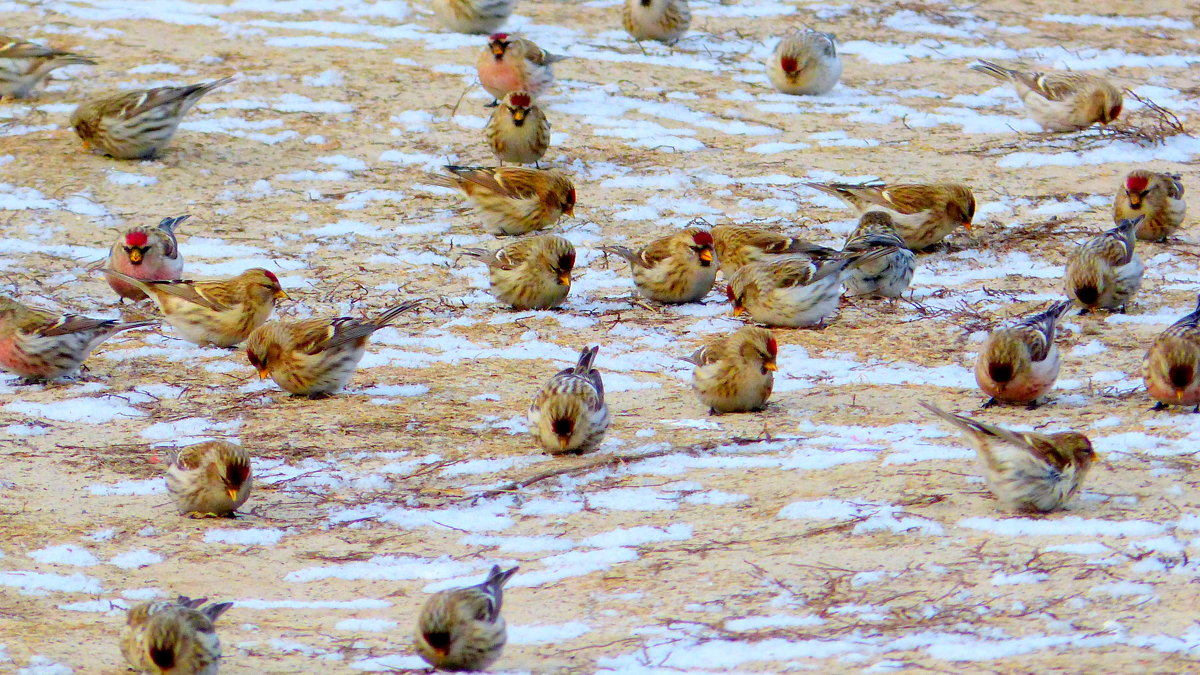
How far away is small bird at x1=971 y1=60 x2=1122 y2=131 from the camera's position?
11953mm

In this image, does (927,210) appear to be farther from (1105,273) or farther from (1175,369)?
(1175,369)

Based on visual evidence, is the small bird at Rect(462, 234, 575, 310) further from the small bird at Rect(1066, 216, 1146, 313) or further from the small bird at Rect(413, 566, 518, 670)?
the small bird at Rect(413, 566, 518, 670)

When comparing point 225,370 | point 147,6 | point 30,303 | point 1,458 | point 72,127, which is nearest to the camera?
point 1,458

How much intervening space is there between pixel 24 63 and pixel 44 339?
18.1 feet

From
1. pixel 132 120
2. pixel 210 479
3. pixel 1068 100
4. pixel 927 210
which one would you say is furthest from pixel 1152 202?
pixel 132 120

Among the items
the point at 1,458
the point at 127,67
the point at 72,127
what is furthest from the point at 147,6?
the point at 1,458

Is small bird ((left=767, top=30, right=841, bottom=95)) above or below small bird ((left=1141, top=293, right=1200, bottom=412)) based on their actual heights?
above

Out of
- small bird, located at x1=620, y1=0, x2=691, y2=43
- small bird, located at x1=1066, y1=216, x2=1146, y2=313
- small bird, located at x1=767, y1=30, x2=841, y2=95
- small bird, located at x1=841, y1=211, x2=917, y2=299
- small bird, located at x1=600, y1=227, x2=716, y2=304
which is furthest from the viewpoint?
small bird, located at x1=620, y1=0, x2=691, y2=43

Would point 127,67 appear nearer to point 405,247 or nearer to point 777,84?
point 405,247

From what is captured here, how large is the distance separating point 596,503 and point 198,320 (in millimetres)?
3500

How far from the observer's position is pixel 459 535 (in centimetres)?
611

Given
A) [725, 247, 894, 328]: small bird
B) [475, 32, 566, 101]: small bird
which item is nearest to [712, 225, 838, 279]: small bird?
[725, 247, 894, 328]: small bird

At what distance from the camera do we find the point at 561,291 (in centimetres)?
933

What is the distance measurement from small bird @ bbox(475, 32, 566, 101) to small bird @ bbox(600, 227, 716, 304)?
373cm
